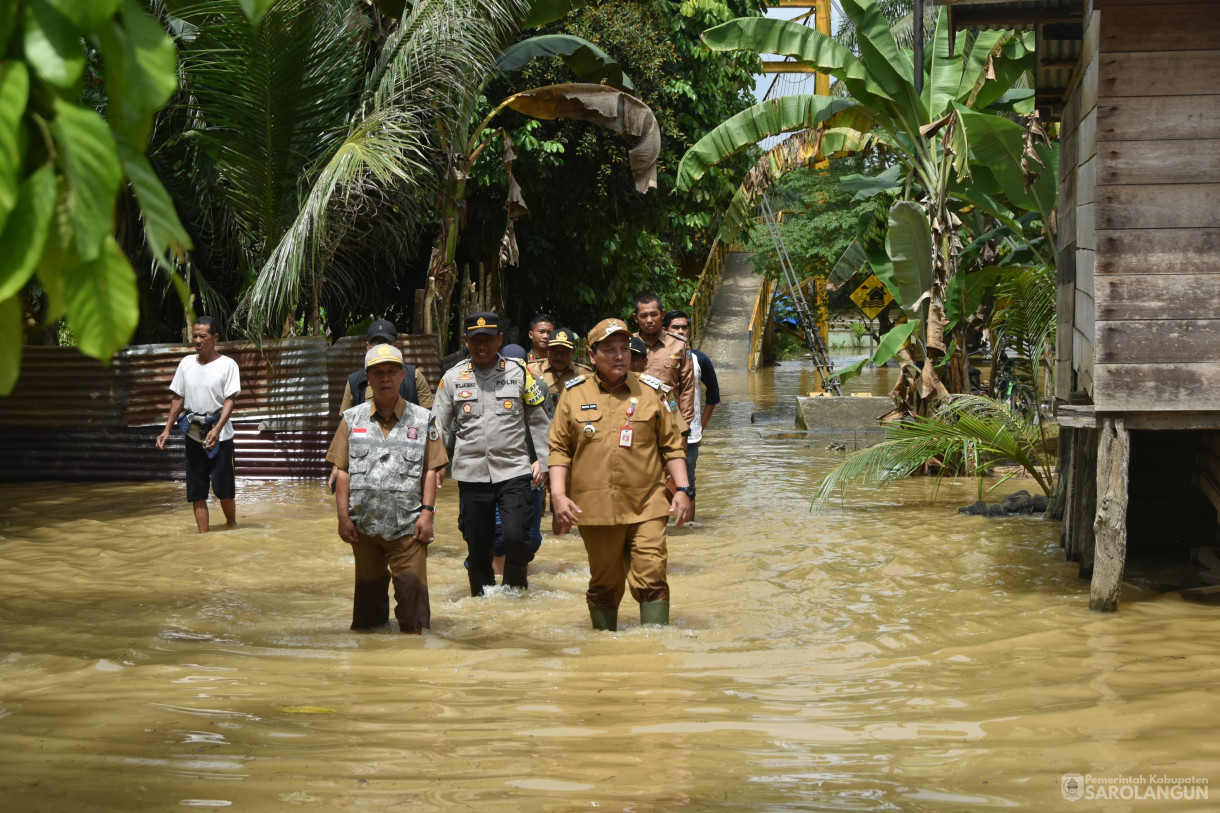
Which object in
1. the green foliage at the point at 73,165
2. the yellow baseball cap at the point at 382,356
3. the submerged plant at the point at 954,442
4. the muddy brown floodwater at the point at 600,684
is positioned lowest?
the muddy brown floodwater at the point at 600,684

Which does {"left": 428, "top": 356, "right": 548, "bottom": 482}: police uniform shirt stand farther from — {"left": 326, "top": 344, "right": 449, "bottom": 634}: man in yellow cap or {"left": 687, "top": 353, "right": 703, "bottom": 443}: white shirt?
{"left": 687, "top": 353, "right": 703, "bottom": 443}: white shirt

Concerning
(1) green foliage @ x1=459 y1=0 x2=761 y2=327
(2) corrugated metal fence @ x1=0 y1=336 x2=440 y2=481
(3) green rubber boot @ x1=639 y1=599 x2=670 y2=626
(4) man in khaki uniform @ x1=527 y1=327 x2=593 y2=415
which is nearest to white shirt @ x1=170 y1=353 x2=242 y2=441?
(4) man in khaki uniform @ x1=527 y1=327 x2=593 y2=415

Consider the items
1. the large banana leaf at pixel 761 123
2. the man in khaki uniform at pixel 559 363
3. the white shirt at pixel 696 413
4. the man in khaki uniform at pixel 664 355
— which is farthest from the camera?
the large banana leaf at pixel 761 123

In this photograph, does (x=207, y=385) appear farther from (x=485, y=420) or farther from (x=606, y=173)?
(x=606, y=173)

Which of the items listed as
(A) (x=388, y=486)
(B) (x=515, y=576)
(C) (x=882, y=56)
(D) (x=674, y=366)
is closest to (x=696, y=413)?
(D) (x=674, y=366)

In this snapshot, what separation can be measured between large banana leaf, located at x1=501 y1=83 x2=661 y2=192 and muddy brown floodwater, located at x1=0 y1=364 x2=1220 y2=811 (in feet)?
20.4

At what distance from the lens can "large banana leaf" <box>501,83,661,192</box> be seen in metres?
14.2

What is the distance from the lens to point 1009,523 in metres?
10.5

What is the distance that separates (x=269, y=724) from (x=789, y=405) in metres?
20.4

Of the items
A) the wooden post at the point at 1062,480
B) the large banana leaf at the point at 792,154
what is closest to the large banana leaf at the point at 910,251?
the large banana leaf at the point at 792,154

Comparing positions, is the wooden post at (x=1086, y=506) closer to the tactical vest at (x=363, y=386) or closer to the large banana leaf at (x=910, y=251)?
the tactical vest at (x=363, y=386)

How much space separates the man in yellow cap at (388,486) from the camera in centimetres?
624

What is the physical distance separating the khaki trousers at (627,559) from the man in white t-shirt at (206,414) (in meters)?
4.57

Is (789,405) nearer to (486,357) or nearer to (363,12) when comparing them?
(363,12)
